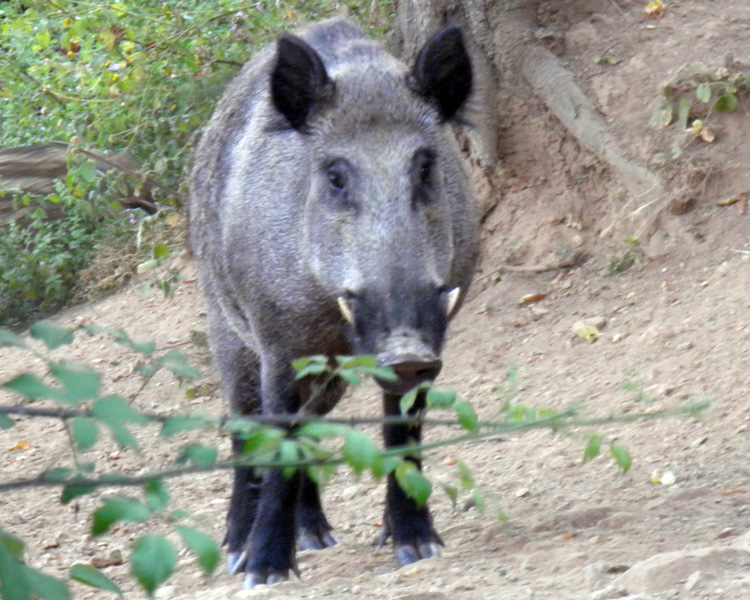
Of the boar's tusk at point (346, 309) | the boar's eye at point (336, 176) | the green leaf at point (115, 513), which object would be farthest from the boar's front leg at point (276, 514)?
the green leaf at point (115, 513)

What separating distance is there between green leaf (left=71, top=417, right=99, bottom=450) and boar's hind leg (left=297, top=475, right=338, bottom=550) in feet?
11.1

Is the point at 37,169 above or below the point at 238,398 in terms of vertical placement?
above

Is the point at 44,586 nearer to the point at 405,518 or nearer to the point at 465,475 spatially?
the point at 465,475

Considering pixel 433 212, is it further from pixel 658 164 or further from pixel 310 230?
pixel 658 164

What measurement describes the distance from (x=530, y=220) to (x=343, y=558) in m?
3.75

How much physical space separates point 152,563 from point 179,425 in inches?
8.7

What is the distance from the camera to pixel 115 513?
5.22ft

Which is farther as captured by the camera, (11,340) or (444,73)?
(444,73)

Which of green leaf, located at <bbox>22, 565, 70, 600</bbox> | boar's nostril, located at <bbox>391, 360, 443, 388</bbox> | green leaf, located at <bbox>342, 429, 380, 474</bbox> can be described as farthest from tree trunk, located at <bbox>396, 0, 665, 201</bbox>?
green leaf, located at <bbox>22, 565, 70, 600</bbox>

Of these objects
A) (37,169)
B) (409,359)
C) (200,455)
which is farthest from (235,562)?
(37,169)

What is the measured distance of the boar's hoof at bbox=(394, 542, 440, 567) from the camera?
14.1 ft

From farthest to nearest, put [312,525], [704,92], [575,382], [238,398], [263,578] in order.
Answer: [704,92] → [575,382] → [238,398] → [312,525] → [263,578]

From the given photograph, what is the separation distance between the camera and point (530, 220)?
25.3 ft

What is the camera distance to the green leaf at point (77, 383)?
156 cm
